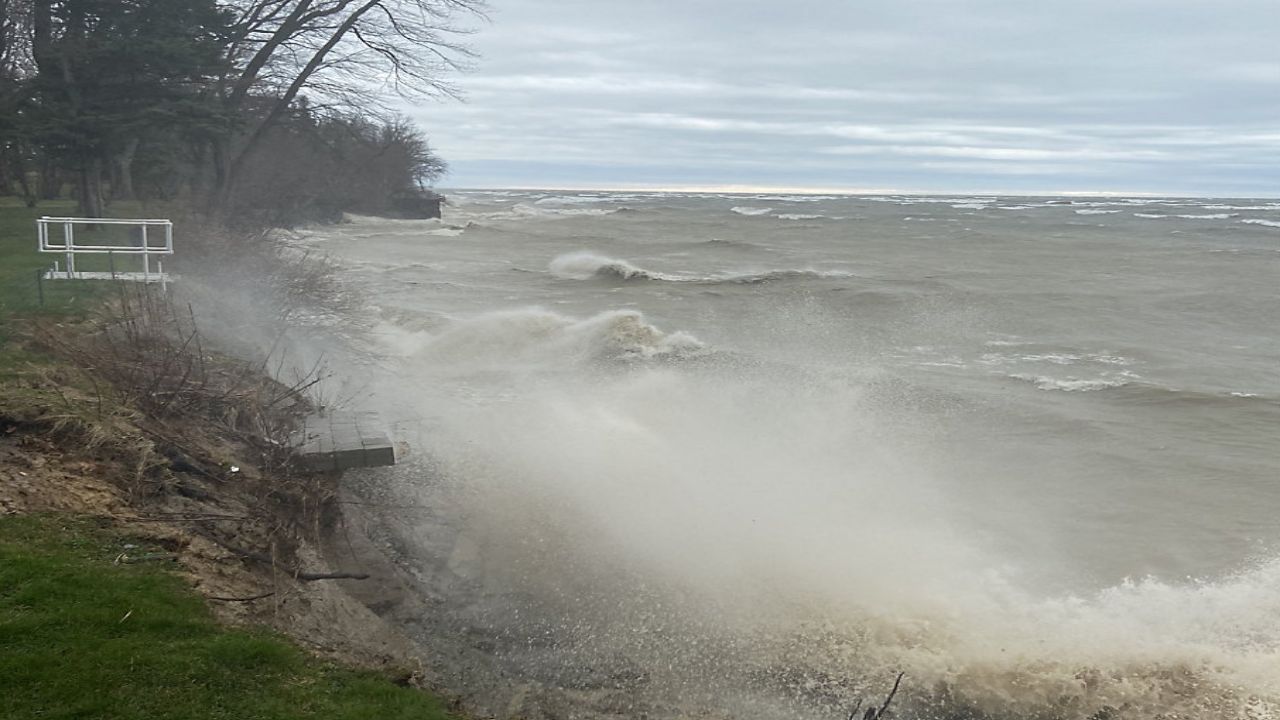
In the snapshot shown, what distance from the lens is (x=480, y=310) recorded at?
74.4ft

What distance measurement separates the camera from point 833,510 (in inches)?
394

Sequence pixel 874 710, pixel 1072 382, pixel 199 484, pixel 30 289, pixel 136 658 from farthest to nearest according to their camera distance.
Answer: pixel 1072 382 < pixel 30 289 < pixel 199 484 < pixel 874 710 < pixel 136 658

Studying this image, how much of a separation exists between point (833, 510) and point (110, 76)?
18.7m

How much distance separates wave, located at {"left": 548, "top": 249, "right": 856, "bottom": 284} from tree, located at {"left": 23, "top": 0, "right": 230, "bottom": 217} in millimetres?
14860

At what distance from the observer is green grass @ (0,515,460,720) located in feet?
15.5

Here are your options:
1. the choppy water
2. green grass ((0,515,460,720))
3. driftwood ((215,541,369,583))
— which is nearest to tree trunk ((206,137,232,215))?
the choppy water

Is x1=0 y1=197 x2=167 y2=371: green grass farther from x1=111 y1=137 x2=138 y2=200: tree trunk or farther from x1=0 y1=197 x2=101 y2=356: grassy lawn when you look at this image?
x1=111 y1=137 x2=138 y2=200: tree trunk

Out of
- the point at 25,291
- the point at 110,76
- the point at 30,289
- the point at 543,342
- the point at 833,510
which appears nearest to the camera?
the point at 833,510

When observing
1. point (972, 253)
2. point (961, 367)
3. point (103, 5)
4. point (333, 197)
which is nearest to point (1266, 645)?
point (961, 367)

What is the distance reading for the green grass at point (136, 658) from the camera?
472 centimetres

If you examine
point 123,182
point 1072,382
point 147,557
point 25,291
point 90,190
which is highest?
point 123,182

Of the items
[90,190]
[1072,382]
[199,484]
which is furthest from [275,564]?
[90,190]

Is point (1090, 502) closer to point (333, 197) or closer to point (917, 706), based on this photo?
point (917, 706)

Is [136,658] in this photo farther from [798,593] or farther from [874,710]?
[798,593]
